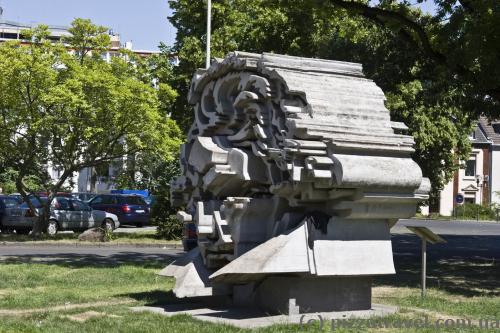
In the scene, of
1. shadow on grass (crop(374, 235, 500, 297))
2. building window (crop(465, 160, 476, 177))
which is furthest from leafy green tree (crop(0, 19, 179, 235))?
building window (crop(465, 160, 476, 177))

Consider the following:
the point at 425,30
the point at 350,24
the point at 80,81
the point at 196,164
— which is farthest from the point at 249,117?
the point at 80,81

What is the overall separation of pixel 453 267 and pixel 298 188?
1049cm

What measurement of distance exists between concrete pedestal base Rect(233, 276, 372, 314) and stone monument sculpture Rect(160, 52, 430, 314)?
0.5 inches

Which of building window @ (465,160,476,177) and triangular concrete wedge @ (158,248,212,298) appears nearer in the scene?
triangular concrete wedge @ (158,248,212,298)

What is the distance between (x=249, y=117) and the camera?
10664 mm

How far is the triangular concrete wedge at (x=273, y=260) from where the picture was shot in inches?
358

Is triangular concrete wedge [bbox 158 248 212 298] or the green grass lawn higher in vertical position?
triangular concrete wedge [bbox 158 248 212 298]

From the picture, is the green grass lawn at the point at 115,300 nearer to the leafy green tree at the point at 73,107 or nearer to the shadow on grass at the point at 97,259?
the shadow on grass at the point at 97,259

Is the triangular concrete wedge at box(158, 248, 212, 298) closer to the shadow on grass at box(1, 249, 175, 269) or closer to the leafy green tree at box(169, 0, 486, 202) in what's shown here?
the shadow on grass at box(1, 249, 175, 269)

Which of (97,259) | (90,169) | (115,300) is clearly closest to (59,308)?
(115,300)

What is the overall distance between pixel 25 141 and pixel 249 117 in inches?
746

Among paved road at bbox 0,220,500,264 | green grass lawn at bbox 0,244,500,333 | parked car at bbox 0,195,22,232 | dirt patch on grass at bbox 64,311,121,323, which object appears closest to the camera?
green grass lawn at bbox 0,244,500,333

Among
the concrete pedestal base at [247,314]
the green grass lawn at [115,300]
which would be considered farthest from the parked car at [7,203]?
the concrete pedestal base at [247,314]

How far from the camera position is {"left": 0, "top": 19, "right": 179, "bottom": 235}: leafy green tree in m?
26.2
